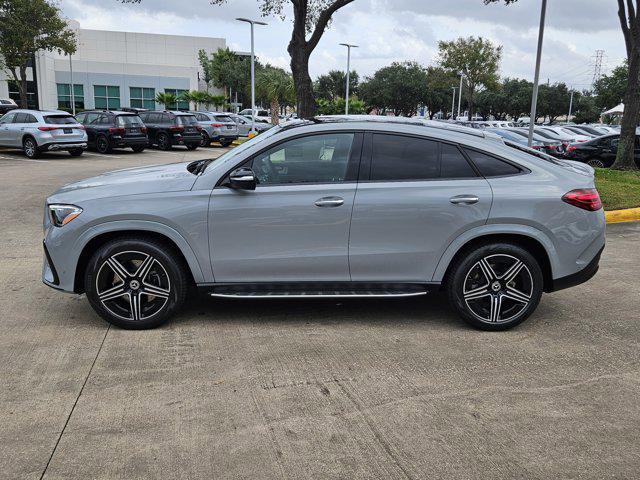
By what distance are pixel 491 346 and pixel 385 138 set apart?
1.88 meters

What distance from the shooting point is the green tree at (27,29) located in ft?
103

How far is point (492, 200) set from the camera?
4.65 meters

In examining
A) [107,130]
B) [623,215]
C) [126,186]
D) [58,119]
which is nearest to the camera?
[126,186]

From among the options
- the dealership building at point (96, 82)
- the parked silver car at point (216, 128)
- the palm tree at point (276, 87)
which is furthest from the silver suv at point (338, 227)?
the dealership building at point (96, 82)

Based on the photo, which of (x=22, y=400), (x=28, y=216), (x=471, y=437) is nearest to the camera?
(x=471, y=437)

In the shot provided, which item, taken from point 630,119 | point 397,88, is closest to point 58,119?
point 630,119

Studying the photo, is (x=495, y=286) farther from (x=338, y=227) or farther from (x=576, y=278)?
(x=338, y=227)

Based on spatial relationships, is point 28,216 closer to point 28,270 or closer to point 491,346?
point 28,270

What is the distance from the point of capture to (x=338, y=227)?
4.62m

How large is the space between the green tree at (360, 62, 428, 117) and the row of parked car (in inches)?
1597

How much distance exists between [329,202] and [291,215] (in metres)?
0.32

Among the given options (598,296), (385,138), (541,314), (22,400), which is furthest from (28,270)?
(598,296)

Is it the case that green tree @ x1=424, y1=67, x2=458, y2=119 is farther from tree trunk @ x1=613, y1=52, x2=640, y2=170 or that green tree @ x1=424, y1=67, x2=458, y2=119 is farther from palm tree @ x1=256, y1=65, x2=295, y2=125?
tree trunk @ x1=613, y1=52, x2=640, y2=170

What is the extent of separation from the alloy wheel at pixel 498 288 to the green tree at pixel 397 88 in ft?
205
